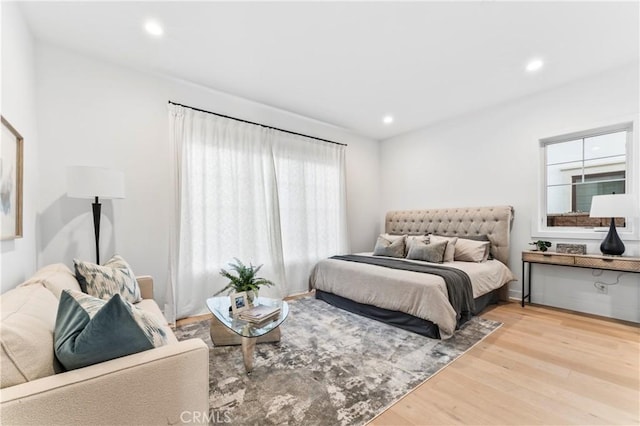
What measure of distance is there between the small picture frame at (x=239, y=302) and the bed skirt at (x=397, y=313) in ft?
5.09

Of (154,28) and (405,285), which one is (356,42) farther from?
(405,285)

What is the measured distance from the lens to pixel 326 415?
1590 mm

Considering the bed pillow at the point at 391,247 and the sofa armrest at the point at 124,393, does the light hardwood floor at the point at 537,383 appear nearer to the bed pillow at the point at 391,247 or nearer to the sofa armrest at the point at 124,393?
the sofa armrest at the point at 124,393

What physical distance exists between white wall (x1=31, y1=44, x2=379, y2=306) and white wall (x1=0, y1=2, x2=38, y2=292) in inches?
6.0

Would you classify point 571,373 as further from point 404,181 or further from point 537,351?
point 404,181

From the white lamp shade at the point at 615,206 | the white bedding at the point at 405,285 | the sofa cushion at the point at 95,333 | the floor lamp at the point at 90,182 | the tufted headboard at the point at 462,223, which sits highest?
the floor lamp at the point at 90,182

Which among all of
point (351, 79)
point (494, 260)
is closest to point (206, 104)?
point (351, 79)

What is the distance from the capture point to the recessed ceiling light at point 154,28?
7.49ft

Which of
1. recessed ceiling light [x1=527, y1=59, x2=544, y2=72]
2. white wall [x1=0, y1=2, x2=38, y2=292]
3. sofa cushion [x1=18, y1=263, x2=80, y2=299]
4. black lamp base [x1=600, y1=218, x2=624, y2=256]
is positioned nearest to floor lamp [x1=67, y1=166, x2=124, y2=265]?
white wall [x1=0, y1=2, x2=38, y2=292]

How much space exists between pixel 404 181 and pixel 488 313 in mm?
2611

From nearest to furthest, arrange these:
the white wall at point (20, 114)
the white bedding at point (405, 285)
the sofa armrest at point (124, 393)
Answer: the sofa armrest at point (124, 393)
the white wall at point (20, 114)
the white bedding at point (405, 285)

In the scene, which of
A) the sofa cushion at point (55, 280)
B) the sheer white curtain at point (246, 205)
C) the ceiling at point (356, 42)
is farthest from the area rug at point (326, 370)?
the ceiling at point (356, 42)

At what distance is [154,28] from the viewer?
7.69 ft

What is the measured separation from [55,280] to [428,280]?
2.82 m
